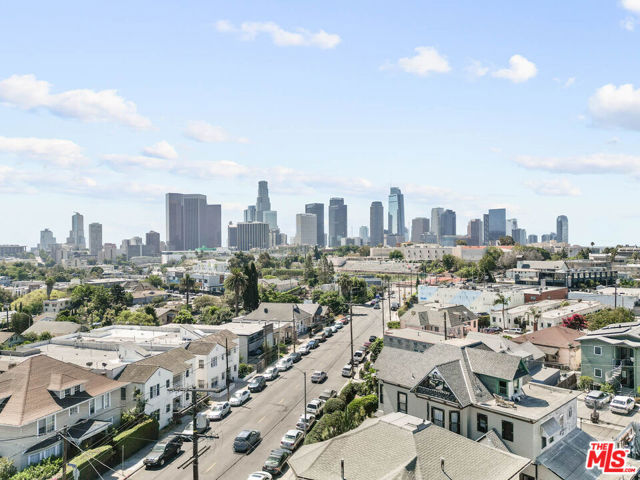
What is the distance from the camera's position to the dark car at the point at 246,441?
131ft

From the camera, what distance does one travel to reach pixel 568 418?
120ft

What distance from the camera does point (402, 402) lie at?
40.3 meters

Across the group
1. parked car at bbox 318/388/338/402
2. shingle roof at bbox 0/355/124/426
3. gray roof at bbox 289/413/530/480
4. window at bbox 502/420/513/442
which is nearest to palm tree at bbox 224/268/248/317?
parked car at bbox 318/388/338/402

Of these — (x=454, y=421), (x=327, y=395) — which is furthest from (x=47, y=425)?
(x=454, y=421)

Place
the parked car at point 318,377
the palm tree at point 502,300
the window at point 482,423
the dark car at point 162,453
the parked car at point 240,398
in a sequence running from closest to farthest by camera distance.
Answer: the window at point 482,423 < the dark car at point 162,453 < the parked car at point 240,398 < the parked car at point 318,377 < the palm tree at point 502,300

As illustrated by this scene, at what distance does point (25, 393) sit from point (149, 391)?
10487mm

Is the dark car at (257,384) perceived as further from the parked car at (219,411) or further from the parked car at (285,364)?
the parked car at (219,411)

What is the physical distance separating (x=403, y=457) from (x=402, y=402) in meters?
13.2

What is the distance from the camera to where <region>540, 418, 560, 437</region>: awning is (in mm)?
33312

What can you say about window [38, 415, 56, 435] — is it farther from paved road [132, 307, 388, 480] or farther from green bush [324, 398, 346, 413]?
green bush [324, 398, 346, 413]

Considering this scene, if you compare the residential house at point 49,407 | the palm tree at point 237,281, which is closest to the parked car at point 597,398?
the residential house at point 49,407

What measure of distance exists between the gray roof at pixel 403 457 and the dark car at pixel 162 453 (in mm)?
13601

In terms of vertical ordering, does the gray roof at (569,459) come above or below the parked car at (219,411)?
above

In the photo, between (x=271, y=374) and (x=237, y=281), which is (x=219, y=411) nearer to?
(x=271, y=374)
